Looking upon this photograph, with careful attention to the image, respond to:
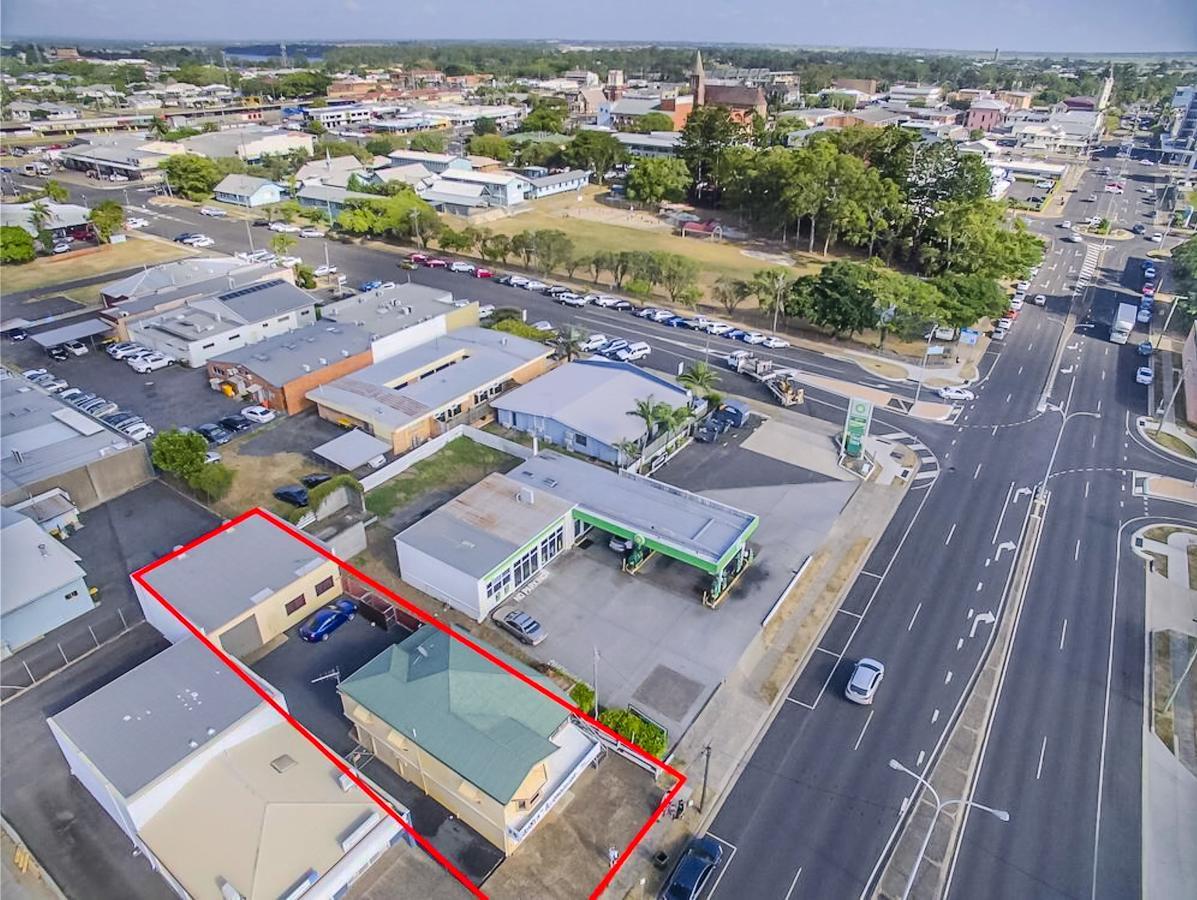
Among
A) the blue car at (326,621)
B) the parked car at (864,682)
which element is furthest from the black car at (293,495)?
the parked car at (864,682)

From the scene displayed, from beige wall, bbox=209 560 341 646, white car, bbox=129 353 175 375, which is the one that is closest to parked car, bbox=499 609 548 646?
beige wall, bbox=209 560 341 646

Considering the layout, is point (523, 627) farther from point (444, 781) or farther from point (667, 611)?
point (444, 781)

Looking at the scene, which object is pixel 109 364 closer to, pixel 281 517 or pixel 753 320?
pixel 281 517

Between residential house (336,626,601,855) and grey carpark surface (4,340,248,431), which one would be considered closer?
residential house (336,626,601,855)

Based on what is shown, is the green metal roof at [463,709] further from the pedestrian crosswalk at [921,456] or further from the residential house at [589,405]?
the pedestrian crosswalk at [921,456]

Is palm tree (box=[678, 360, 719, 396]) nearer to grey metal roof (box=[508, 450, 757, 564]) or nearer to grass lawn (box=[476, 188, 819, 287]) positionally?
grey metal roof (box=[508, 450, 757, 564])
